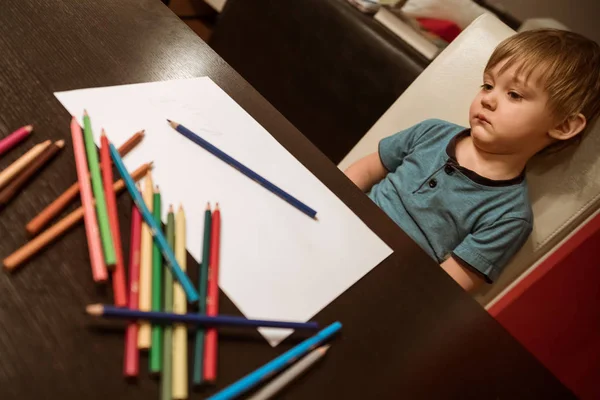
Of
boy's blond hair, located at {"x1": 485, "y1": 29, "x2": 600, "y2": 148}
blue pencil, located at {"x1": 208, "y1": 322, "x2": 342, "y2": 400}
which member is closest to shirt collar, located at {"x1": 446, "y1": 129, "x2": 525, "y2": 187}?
boy's blond hair, located at {"x1": 485, "y1": 29, "x2": 600, "y2": 148}

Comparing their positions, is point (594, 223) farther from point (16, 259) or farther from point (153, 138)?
point (16, 259)

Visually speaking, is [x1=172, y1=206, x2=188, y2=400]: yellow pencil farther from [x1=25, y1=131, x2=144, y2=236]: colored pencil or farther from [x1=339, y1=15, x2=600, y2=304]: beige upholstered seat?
[x1=339, y1=15, x2=600, y2=304]: beige upholstered seat

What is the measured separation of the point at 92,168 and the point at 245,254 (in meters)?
0.15

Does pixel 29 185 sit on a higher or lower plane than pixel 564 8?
lower

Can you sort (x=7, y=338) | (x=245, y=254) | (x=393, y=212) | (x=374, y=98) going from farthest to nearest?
(x=374, y=98)
(x=393, y=212)
(x=245, y=254)
(x=7, y=338)

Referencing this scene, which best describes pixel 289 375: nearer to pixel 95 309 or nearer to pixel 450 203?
pixel 95 309

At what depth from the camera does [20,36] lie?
1.78 ft

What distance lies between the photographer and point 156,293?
0.39 m

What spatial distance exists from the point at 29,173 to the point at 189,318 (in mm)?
191

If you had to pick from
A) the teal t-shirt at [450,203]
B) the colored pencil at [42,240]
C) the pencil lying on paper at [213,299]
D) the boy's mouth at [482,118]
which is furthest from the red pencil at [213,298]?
the boy's mouth at [482,118]

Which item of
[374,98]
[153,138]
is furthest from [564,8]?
[153,138]

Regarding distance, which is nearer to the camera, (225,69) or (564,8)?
(225,69)

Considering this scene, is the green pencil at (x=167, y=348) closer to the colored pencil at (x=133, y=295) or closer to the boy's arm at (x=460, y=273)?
the colored pencil at (x=133, y=295)

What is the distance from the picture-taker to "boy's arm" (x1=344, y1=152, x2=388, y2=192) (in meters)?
0.94
